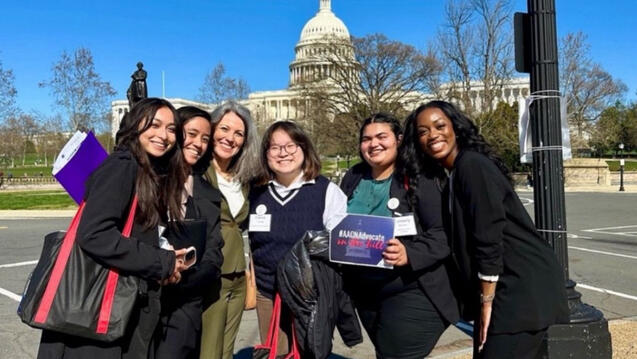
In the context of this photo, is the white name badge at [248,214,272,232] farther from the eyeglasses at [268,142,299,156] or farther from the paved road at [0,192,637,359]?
the paved road at [0,192,637,359]

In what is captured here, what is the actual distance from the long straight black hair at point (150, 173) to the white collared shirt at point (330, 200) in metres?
0.74

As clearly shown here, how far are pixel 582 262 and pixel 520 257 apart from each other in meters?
8.23

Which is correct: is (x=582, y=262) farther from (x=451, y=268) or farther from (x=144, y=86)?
(x=144, y=86)

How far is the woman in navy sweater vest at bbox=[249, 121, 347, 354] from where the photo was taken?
3318mm

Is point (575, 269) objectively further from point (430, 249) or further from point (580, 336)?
point (430, 249)

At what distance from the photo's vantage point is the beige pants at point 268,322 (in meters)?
3.38

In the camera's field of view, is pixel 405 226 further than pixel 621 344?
No

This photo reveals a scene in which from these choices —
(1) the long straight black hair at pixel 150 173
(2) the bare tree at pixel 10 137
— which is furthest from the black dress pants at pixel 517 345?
(2) the bare tree at pixel 10 137

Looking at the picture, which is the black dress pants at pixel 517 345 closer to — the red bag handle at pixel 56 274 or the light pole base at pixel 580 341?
the light pole base at pixel 580 341

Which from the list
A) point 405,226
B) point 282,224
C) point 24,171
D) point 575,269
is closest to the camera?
point 405,226

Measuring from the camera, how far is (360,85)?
39.5m

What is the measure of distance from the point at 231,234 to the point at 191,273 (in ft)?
1.94

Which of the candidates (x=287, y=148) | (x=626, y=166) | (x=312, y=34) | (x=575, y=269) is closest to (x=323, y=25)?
(x=312, y=34)

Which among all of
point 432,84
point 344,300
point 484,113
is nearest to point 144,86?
point 344,300
